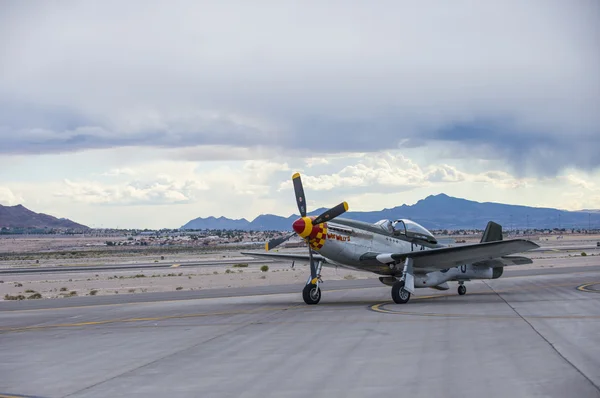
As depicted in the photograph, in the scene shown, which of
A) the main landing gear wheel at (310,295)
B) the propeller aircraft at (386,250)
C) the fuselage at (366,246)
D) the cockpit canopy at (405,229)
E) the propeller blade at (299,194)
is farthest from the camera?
the cockpit canopy at (405,229)

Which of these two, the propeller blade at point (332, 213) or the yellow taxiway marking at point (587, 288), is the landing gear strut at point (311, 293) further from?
the yellow taxiway marking at point (587, 288)

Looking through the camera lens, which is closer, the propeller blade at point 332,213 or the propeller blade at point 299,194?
the propeller blade at point 332,213

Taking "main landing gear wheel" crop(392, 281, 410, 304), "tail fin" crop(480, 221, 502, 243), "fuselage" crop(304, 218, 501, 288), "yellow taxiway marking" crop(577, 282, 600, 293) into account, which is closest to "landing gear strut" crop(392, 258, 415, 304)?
"main landing gear wheel" crop(392, 281, 410, 304)

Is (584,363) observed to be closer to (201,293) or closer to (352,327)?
(352,327)

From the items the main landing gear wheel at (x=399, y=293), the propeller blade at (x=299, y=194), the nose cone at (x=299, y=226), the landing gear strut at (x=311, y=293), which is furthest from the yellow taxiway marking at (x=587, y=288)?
the nose cone at (x=299, y=226)

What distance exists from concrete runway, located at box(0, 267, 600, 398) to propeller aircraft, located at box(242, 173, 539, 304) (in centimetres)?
145

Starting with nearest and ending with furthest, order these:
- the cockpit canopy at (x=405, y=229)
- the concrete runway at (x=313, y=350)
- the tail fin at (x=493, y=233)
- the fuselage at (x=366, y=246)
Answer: the concrete runway at (x=313, y=350) < the fuselage at (x=366, y=246) < the cockpit canopy at (x=405, y=229) < the tail fin at (x=493, y=233)

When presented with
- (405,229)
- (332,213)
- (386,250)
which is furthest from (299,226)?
(405,229)

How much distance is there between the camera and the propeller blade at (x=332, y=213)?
24.3 metres

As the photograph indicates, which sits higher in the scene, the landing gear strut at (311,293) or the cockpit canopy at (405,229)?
the cockpit canopy at (405,229)

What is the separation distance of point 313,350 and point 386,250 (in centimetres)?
1329

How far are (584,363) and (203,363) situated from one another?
23.2 ft

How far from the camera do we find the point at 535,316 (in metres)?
19.6

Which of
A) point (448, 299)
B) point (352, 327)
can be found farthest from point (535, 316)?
point (448, 299)
